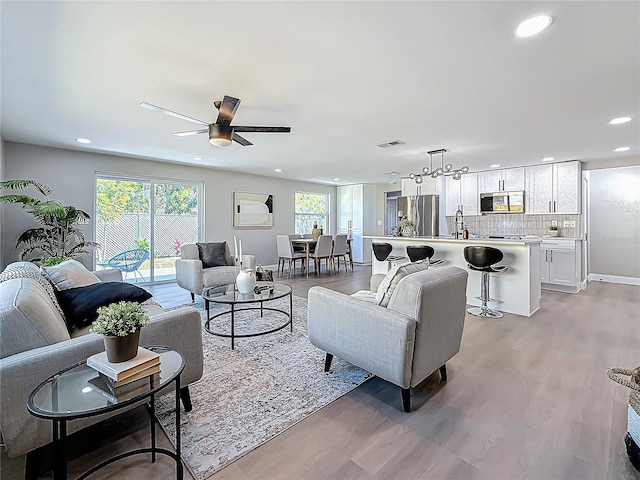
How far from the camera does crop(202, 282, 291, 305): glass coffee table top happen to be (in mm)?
3061

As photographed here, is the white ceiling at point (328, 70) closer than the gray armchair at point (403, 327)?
Yes

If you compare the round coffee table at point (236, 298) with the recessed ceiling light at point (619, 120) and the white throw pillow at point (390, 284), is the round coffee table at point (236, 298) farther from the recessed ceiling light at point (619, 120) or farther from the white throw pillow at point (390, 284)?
the recessed ceiling light at point (619, 120)

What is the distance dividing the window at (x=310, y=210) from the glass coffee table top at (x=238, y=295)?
5.22 metres

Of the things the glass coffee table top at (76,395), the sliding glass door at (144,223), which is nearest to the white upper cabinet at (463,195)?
the sliding glass door at (144,223)

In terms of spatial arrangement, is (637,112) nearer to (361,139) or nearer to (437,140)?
(437,140)

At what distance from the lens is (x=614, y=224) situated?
5.84 meters

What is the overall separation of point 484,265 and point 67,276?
4278 millimetres

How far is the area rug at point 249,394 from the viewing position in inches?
65.9

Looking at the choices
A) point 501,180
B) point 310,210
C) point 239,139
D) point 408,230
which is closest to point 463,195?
point 501,180

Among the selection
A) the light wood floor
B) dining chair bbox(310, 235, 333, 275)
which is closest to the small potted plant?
dining chair bbox(310, 235, 333, 275)

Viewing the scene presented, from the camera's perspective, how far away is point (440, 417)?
190cm

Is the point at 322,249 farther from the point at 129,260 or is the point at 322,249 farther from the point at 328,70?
the point at 328,70

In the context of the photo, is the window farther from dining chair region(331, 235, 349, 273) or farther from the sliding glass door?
the sliding glass door

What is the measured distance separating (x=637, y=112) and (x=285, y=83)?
3.66 meters
